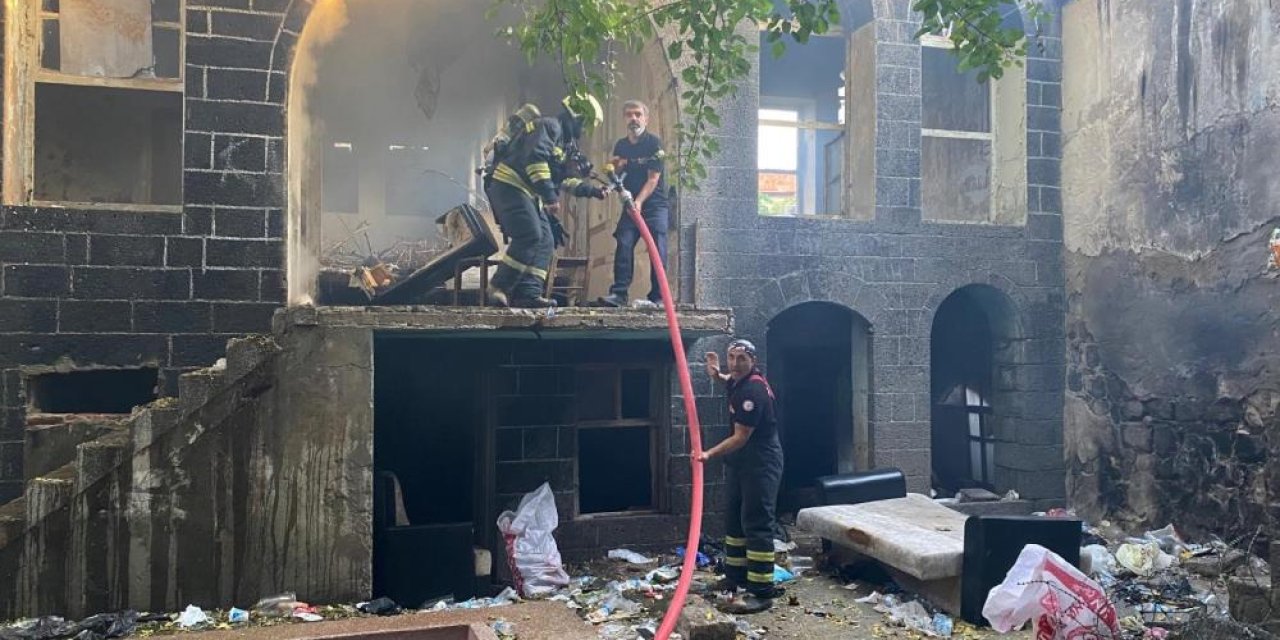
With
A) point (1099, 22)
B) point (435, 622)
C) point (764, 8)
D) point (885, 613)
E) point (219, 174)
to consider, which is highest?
point (1099, 22)

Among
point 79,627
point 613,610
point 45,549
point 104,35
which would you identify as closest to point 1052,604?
point 613,610

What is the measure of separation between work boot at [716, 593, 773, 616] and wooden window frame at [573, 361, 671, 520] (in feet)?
6.96

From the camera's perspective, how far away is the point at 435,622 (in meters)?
4.72

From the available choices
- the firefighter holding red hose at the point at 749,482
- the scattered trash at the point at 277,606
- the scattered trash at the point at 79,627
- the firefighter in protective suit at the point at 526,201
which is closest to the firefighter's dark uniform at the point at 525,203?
the firefighter in protective suit at the point at 526,201

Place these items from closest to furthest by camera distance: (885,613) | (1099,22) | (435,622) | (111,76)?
(435,622) → (885,613) → (111,76) → (1099,22)

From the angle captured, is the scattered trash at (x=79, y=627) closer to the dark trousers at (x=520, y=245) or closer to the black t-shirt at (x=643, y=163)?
the dark trousers at (x=520, y=245)

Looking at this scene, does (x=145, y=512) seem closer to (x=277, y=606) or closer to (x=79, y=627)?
(x=79, y=627)

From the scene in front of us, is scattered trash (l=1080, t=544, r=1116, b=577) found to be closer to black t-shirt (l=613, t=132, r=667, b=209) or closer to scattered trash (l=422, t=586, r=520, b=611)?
scattered trash (l=422, t=586, r=520, b=611)

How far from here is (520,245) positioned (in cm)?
714

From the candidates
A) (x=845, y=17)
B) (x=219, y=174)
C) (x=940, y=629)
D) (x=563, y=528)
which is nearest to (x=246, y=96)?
(x=219, y=174)

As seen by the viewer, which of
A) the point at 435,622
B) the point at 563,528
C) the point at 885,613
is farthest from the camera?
the point at 563,528

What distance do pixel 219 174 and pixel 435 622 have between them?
192 inches

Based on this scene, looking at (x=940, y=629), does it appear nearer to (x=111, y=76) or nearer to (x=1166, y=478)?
(x=1166, y=478)

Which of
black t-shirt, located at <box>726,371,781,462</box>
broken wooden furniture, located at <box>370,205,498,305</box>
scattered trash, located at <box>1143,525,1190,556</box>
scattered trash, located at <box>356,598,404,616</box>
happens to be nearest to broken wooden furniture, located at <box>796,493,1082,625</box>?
black t-shirt, located at <box>726,371,781,462</box>
